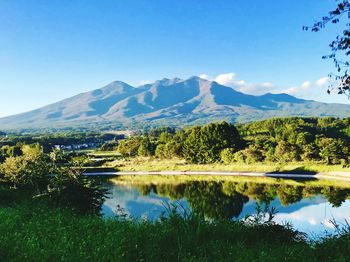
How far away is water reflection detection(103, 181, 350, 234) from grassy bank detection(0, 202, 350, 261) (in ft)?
67.8

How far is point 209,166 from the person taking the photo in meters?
85.8

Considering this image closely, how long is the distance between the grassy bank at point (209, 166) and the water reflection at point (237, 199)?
43.7ft

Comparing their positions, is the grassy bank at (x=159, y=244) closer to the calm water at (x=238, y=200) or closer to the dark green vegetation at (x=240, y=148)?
the calm water at (x=238, y=200)

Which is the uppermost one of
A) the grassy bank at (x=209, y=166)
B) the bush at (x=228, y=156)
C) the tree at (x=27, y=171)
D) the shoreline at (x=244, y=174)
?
the tree at (x=27, y=171)

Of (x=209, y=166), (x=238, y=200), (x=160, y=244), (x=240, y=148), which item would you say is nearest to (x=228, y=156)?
(x=209, y=166)

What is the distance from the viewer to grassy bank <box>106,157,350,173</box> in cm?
7394

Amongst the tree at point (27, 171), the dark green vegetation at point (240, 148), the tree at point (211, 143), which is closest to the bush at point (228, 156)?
the dark green vegetation at point (240, 148)

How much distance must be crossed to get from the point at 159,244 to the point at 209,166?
7563cm

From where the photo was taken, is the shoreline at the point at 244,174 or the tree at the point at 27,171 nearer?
the tree at the point at 27,171

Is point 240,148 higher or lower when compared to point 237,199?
higher

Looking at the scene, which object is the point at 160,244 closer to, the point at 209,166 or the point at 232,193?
the point at 232,193

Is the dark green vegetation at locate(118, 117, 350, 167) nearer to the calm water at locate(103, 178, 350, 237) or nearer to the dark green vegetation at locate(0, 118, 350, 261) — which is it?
the calm water at locate(103, 178, 350, 237)

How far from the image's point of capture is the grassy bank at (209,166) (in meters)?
73.9

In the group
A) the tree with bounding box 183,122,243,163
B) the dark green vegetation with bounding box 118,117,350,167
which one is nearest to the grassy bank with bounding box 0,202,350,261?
the dark green vegetation with bounding box 118,117,350,167
